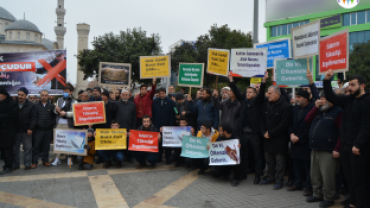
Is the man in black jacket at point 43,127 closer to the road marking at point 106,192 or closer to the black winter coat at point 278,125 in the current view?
the road marking at point 106,192

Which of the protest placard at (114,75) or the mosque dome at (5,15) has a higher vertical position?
the mosque dome at (5,15)

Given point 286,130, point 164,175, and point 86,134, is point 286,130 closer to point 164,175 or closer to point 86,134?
point 164,175

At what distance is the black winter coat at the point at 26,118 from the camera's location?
7.72 metres

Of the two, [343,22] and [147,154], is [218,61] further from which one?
[343,22]

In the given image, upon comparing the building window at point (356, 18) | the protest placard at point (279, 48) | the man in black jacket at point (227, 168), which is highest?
the building window at point (356, 18)

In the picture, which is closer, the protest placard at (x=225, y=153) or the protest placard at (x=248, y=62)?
the protest placard at (x=225, y=153)

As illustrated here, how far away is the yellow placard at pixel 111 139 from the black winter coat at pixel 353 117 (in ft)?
16.3

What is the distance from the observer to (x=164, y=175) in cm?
709

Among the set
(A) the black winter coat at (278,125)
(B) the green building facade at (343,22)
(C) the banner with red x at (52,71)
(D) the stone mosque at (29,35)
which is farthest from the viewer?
(D) the stone mosque at (29,35)

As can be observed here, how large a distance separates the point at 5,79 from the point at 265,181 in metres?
9.22

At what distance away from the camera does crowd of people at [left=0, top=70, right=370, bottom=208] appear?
15.5 feet

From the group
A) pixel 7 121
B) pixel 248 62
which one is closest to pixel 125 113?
pixel 7 121

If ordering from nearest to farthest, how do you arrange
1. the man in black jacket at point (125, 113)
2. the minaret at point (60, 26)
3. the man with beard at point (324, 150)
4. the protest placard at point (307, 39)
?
1. the man with beard at point (324, 150)
2. the protest placard at point (307, 39)
3. the man in black jacket at point (125, 113)
4. the minaret at point (60, 26)

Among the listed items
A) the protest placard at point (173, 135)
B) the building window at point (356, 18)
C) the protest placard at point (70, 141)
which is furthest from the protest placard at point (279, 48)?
the building window at point (356, 18)
